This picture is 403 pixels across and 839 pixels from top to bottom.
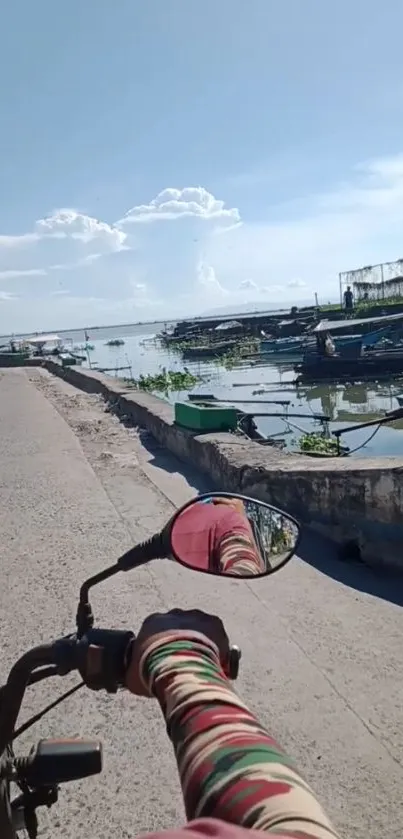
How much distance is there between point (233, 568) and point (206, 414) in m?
7.45

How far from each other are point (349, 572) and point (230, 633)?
1370mm

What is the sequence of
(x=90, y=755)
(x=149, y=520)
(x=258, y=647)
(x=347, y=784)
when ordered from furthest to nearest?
(x=149, y=520) → (x=258, y=647) → (x=347, y=784) → (x=90, y=755)

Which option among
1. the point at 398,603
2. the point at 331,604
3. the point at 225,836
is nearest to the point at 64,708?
the point at 331,604

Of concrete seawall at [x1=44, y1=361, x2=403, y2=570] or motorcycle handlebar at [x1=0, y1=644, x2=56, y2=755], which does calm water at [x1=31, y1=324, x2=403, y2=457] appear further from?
motorcycle handlebar at [x1=0, y1=644, x2=56, y2=755]

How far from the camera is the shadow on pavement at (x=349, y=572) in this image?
471 centimetres

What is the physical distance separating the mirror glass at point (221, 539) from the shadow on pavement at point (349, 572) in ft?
10.5

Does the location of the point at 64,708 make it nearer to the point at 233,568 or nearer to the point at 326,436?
the point at 233,568

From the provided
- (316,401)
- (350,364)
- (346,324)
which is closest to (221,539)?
(316,401)

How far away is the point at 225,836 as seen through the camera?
690 mm

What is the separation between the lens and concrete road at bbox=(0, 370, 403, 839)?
2750mm

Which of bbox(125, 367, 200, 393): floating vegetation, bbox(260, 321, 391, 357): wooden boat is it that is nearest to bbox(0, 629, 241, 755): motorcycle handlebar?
bbox(125, 367, 200, 393): floating vegetation

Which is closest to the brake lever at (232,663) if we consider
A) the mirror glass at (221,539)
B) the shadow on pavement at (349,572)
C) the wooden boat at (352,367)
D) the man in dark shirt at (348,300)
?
the mirror glass at (221,539)

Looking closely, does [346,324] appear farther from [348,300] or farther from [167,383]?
[348,300]

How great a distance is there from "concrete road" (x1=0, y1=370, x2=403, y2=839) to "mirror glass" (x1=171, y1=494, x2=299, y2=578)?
1.59 meters
